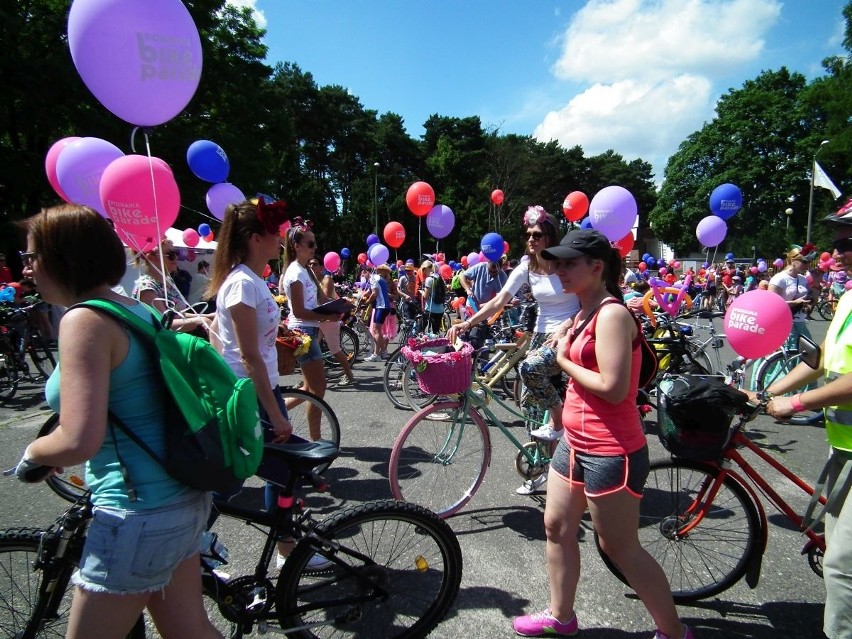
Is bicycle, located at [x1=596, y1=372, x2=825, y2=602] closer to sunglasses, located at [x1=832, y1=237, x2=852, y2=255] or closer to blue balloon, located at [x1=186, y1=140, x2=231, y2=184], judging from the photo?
sunglasses, located at [x1=832, y1=237, x2=852, y2=255]

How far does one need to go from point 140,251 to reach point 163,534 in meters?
3.88

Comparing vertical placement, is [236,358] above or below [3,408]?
above

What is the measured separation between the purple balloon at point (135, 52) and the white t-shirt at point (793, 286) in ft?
23.5

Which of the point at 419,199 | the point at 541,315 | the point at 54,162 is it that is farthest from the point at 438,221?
the point at 541,315

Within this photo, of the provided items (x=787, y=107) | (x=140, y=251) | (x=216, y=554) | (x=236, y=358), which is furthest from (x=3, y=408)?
(x=787, y=107)

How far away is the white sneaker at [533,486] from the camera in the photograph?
3428 mm

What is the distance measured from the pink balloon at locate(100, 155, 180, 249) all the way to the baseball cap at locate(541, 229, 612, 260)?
3469mm

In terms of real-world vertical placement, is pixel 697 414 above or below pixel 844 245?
below

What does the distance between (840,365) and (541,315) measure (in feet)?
6.35

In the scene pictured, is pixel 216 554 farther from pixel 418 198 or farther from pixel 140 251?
pixel 418 198

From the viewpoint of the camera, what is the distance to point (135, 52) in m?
3.31

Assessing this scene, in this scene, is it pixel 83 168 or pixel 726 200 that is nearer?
pixel 83 168

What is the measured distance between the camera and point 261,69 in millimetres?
23125

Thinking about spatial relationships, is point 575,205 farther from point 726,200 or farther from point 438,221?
point 438,221
